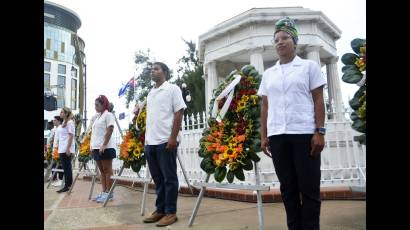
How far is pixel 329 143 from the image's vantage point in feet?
19.9

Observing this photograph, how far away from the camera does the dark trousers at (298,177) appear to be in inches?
99.6

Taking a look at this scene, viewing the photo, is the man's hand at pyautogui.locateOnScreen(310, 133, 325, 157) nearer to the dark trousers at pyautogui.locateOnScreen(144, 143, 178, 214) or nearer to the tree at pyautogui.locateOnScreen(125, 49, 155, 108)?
the dark trousers at pyautogui.locateOnScreen(144, 143, 178, 214)

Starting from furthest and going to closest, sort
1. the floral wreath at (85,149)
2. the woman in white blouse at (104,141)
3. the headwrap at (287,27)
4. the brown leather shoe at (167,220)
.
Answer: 1. the floral wreath at (85,149)
2. the woman in white blouse at (104,141)
3. the brown leather shoe at (167,220)
4. the headwrap at (287,27)

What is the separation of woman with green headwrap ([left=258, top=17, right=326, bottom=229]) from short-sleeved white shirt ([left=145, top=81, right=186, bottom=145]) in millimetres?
1456

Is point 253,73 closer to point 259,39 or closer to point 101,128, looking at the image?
point 101,128

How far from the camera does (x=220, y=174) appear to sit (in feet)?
12.0

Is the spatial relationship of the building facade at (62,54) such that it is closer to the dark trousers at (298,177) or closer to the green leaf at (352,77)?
the green leaf at (352,77)

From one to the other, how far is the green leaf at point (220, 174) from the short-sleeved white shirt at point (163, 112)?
69 centimetres

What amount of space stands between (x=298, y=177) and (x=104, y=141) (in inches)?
155

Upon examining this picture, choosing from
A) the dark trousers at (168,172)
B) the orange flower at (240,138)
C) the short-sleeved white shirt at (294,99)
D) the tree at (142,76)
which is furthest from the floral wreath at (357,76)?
the tree at (142,76)

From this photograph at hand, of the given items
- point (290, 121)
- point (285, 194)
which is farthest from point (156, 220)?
point (290, 121)

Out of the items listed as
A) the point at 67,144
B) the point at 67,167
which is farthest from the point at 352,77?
the point at 67,167
